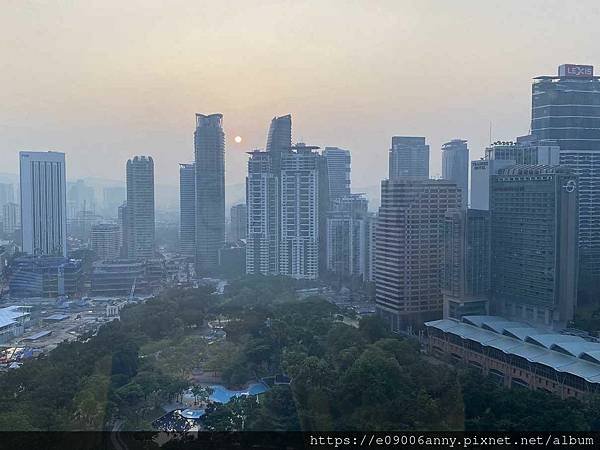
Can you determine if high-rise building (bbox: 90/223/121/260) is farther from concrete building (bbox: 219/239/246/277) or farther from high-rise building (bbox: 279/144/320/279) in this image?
high-rise building (bbox: 279/144/320/279)

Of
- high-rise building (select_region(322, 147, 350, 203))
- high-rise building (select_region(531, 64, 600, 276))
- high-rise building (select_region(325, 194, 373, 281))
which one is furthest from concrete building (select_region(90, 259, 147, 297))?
high-rise building (select_region(531, 64, 600, 276))

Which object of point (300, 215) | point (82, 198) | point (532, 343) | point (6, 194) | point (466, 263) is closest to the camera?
point (532, 343)

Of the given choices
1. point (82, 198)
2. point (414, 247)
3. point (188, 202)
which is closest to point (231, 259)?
point (188, 202)

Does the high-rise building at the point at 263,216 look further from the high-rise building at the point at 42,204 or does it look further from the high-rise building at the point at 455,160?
the high-rise building at the point at 455,160

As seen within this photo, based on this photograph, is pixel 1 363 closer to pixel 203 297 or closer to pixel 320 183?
pixel 203 297

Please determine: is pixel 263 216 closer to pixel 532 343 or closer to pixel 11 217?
pixel 532 343

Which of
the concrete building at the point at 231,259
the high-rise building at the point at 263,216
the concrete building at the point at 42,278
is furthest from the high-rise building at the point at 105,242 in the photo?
the high-rise building at the point at 263,216
